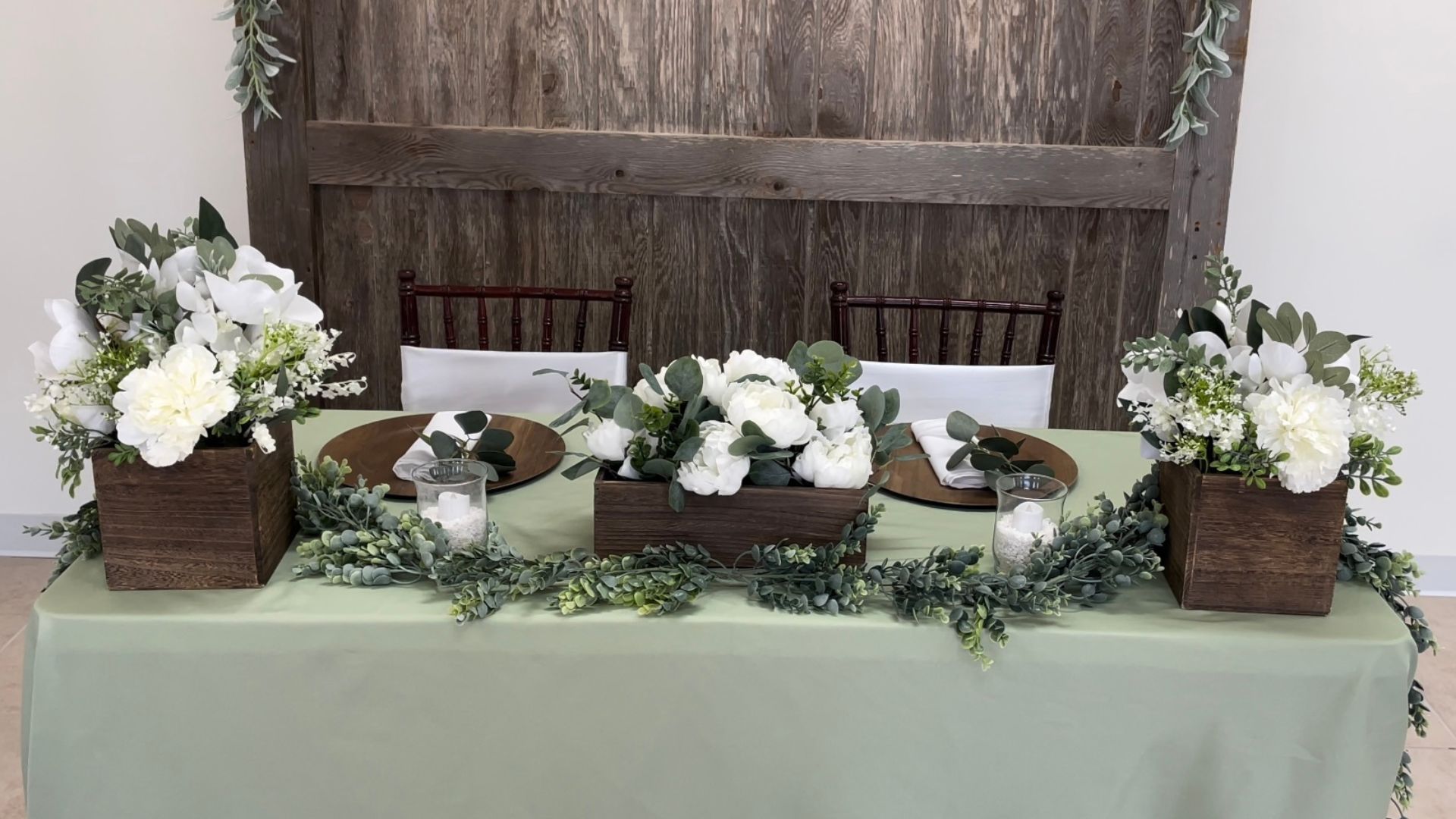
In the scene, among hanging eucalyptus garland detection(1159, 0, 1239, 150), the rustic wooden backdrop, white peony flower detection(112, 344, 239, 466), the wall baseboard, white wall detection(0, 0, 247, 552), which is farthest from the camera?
the wall baseboard

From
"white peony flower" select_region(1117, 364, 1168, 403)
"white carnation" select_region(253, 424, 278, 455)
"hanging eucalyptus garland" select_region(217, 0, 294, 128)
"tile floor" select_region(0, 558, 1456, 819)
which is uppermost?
"hanging eucalyptus garland" select_region(217, 0, 294, 128)

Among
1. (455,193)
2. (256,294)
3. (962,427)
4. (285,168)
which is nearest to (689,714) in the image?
(962,427)

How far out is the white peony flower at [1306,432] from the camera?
107cm

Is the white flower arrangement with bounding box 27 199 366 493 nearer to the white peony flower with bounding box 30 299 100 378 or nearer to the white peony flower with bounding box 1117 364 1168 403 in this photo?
the white peony flower with bounding box 30 299 100 378

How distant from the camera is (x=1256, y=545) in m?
1.17

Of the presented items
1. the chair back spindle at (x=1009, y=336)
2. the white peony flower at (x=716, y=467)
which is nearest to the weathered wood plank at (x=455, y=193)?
the chair back spindle at (x=1009, y=336)

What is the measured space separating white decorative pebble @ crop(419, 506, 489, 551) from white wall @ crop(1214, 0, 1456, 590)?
1971mm

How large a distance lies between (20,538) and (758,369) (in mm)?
2556

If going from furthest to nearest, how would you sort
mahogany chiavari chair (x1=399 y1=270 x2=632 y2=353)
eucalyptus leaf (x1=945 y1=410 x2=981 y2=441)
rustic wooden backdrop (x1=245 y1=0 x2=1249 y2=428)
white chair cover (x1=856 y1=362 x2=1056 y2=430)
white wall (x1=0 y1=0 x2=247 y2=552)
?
white wall (x1=0 y1=0 x2=247 y2=552) → rustic wooden backdrop (x1=245 y1=0 x2=1249 y2=428) → mahogany chiavari chair (x1=399 y1=270 x2=632 y2=353) → white chair cover (x1=856 y1=362 x2=1056 y2=430) → eucalyptus leaf (x1=945 y1=410 x2=981 y2=441)

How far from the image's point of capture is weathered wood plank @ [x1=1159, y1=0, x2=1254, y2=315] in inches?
96.7

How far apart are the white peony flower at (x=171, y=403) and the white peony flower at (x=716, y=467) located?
18.1 inches

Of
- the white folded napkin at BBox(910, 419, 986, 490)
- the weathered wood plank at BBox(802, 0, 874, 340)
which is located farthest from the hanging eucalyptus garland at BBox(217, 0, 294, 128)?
the white folded napkin at BBox(910, 419, 986, 490)

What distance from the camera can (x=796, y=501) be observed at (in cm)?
122

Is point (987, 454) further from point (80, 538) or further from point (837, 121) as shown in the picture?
point (837, 121)
